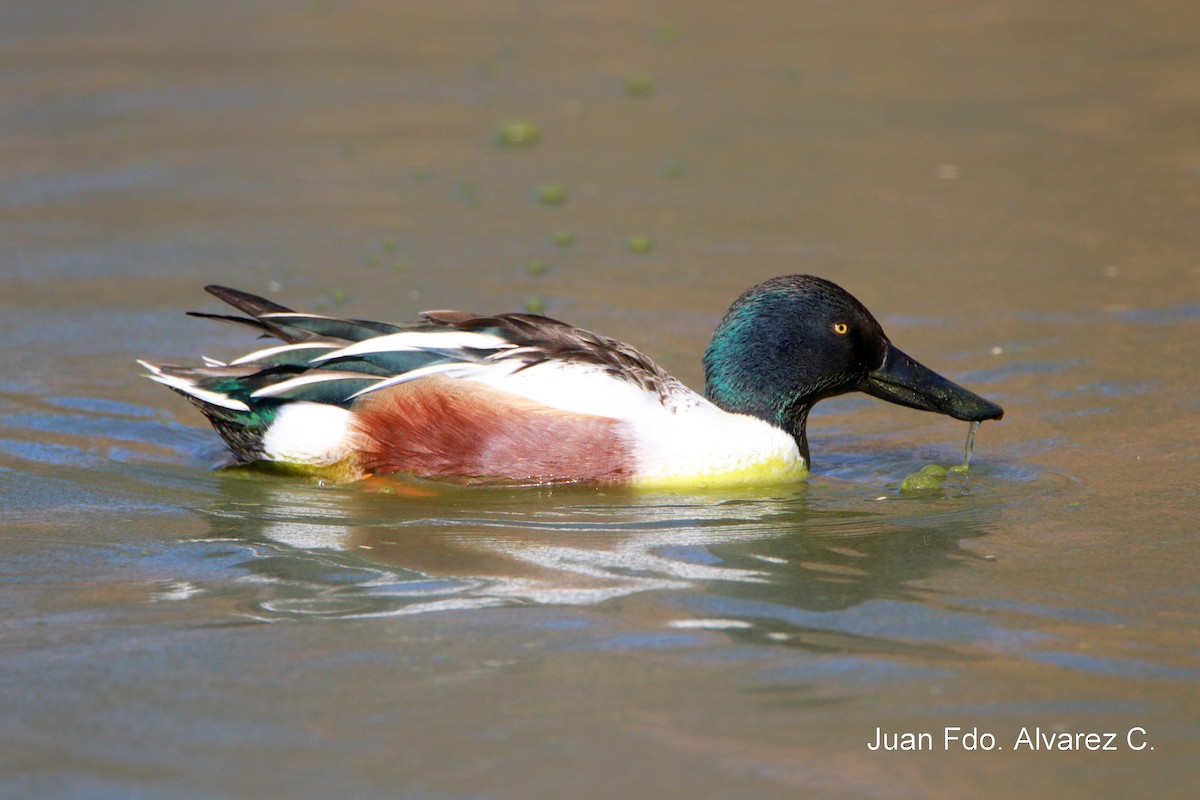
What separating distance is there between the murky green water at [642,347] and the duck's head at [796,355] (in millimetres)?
343

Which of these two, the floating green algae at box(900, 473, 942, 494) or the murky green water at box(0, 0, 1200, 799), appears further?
the floating green algae at box(900, 473, 942, 494)

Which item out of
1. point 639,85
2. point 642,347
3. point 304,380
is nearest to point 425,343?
point 304,380

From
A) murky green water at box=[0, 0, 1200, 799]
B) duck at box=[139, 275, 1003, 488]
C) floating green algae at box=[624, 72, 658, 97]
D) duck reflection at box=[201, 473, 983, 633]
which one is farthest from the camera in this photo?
floating green algae at box=[624, 72, 658, 97]

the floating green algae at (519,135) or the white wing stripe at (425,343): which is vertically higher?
the floating green algae at (519,135)

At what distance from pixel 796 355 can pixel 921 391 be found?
0.53 metres

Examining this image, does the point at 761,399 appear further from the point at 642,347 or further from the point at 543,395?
the point at 642,347

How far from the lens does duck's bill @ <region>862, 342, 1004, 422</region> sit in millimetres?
5703

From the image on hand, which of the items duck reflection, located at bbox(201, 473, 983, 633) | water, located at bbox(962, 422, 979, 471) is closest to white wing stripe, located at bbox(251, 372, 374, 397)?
duck reflection, located at bbox(201, 473, 983, 633)

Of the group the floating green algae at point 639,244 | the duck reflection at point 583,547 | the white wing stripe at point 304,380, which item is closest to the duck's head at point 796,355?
the duck reflection at point 583,547

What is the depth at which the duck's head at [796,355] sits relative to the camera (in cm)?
571

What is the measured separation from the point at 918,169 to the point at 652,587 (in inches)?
251

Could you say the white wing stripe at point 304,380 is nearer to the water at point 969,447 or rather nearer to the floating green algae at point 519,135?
the water at point 969,447

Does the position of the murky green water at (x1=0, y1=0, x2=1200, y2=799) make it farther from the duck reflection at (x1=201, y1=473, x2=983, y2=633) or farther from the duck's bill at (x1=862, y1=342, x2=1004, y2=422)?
the duck's bill at (x1=862, y1=342, x2=1004, y2=422)

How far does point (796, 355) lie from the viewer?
5.72 metres
